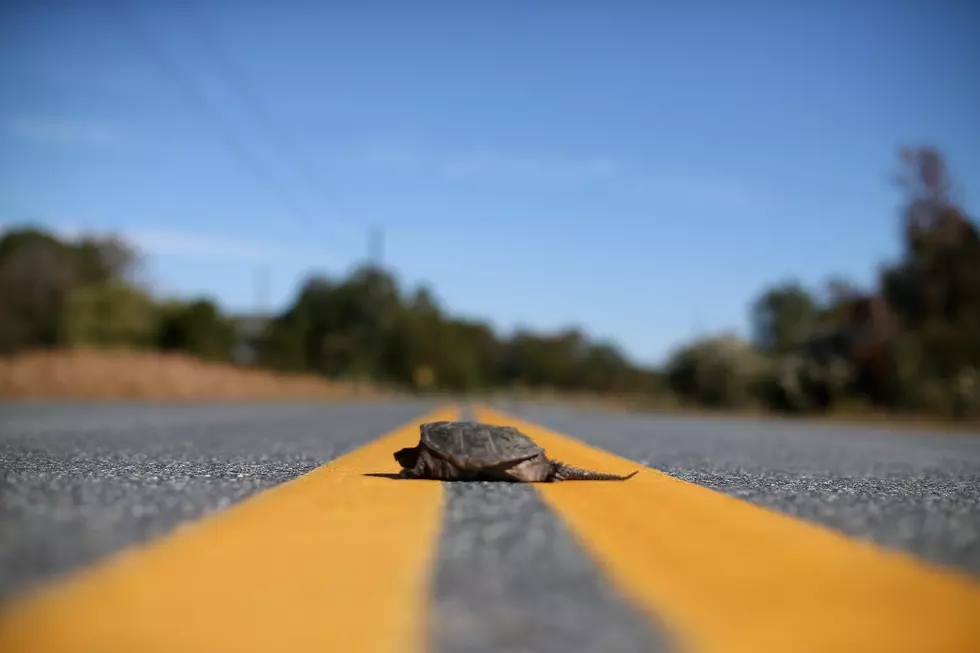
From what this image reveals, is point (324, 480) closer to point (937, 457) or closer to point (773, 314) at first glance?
point (937, 457)

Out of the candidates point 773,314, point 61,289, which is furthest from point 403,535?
point 773,314

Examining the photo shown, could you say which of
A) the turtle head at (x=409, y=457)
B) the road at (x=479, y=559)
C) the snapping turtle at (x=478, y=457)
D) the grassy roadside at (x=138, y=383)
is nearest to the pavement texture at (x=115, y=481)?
the road at (x=479, y=559)

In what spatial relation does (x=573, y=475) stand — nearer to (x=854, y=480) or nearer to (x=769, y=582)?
(x=854, y=480)

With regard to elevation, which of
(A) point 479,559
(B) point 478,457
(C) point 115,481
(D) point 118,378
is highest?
(B) point 478,457

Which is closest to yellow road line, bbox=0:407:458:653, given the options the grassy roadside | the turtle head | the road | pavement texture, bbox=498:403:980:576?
the road

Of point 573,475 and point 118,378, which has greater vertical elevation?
point 573,475

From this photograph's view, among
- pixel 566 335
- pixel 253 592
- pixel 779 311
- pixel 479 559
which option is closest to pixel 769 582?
pixel 479 559

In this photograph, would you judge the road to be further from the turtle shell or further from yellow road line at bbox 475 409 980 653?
the turtle shell
